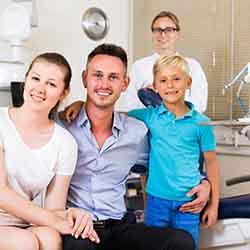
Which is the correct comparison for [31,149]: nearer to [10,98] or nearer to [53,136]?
[53,136]

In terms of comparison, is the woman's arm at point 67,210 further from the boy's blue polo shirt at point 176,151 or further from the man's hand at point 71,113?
the boy's blue polo shirt at point 176,151

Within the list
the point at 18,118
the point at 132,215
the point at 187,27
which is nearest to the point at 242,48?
the point at 187,27

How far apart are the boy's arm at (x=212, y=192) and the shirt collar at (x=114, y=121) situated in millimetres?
408

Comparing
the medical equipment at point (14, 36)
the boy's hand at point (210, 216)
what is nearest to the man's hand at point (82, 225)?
the boy's hand at point (210, 216)

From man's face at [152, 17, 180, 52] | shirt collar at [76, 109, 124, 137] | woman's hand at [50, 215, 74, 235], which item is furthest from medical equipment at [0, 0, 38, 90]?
woman's hand at [50, 215, 74, 235]

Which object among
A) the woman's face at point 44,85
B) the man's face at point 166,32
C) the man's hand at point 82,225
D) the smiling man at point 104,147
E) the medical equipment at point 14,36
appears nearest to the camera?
the man's hand at point 82,225

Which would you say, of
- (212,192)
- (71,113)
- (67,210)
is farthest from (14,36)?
(212,192)

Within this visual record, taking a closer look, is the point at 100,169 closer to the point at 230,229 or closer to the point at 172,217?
the point at 172,217

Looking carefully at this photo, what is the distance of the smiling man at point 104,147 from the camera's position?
6.47 ft

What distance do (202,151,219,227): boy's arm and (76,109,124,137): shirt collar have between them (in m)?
0.41

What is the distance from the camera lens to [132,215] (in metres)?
2.05

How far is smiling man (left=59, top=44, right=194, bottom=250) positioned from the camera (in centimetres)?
197

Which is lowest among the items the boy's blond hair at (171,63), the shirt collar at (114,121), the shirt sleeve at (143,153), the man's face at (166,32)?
the shirt sleeve at (143,153)

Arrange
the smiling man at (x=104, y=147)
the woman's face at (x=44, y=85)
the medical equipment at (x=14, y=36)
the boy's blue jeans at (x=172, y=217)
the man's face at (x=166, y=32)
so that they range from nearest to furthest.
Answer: the woman's face at (x=44, y=85)
the smiling man at (x=104, y=147)
the boy's blue jeans at (x=172, y=217)
the medical equipment at (x=14, y=36)
the man's face at (x=166, y=32)
